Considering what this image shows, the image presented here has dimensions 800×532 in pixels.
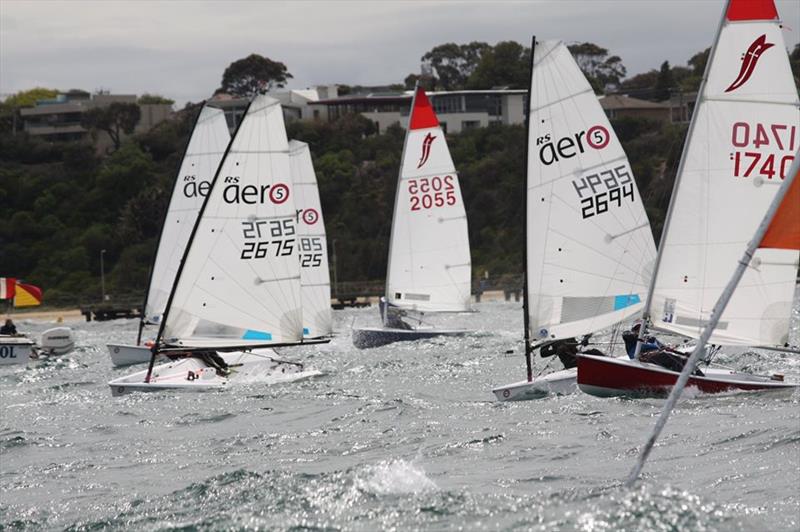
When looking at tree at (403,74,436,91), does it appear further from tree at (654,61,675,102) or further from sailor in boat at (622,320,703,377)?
sailor in boat at (622,320,703,377)

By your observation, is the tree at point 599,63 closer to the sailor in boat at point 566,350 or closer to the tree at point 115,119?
the tree at point 115,119

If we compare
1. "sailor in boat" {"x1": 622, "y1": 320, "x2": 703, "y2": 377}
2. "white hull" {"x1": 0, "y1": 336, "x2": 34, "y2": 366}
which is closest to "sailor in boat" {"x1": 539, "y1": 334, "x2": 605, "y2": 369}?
"sailor in boat" {"x1": 622, "y1": 320, "x2": 703, "y2": 377}

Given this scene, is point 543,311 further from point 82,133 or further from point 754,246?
point 82,133

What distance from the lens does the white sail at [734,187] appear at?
18422 mm

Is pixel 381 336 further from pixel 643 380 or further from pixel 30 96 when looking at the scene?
pixel 30 96

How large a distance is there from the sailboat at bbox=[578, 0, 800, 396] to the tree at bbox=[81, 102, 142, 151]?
95.5m

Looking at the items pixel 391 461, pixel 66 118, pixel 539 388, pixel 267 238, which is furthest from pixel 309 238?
pixel 66 118

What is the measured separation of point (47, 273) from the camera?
277 ft

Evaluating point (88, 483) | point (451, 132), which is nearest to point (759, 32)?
point (88, 483)

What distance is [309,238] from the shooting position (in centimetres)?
3562

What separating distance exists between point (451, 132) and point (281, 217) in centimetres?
8410

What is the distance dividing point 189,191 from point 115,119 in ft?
269

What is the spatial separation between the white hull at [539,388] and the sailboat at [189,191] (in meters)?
14.9

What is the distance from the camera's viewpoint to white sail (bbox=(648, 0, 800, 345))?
1842cm
